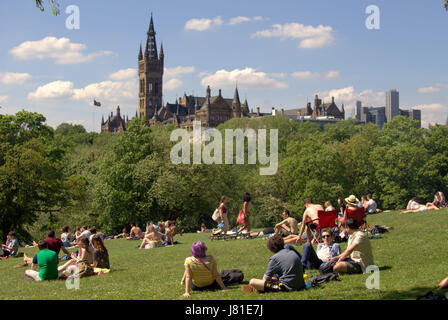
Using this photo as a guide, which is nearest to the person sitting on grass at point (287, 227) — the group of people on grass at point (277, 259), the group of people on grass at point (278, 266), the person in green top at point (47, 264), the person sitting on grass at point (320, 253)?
the group of people on grass at point (277, 259)

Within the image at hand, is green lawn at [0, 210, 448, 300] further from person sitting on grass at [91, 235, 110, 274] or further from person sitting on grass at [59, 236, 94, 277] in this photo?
person sitting on grass at [91, 235, 110, 274]

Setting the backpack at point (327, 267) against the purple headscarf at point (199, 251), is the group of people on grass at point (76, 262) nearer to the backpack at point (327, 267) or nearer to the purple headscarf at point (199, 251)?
the purple headscarf at point (199, 251)

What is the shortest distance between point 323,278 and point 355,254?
150cm

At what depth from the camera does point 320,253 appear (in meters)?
14.4

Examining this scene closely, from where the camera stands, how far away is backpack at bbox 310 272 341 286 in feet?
37.3

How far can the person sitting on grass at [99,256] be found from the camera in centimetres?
1564

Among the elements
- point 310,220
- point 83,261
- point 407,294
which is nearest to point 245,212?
point 310,220

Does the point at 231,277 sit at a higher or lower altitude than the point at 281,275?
lower

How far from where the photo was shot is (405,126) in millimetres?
73062

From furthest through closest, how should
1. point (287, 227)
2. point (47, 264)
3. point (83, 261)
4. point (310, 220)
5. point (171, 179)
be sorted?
point (171, 179) < point (287, 227) < point (310, 220) < point (83, 261) < point (47, 264)

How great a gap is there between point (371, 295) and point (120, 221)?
40.5 m

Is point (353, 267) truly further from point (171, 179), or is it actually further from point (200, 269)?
point (171, 179)
